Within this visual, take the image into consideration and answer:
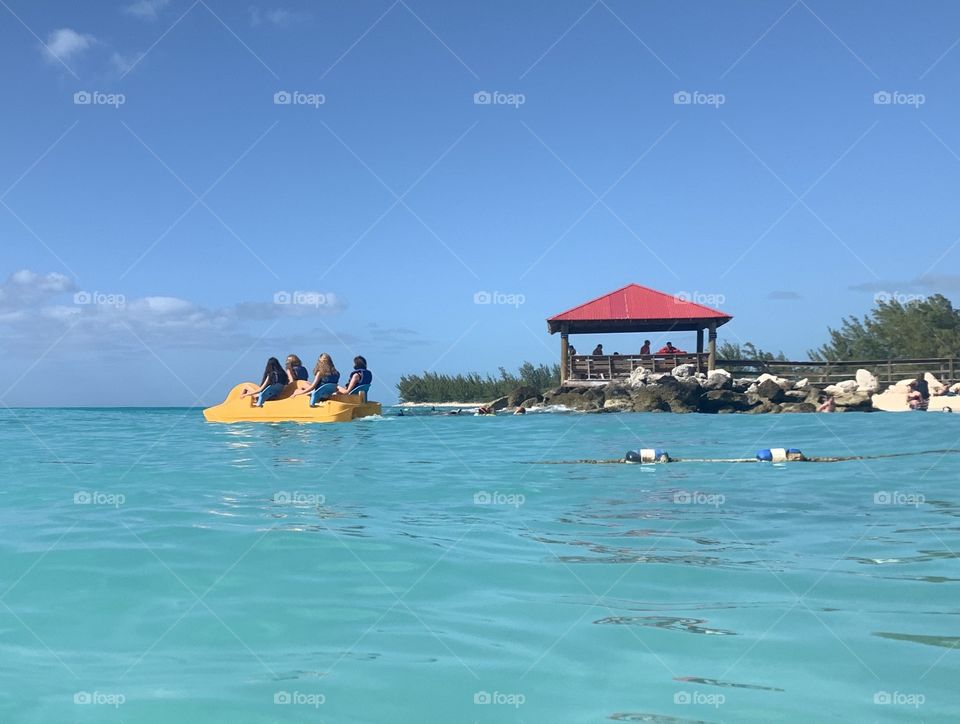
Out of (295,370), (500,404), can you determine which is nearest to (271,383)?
(295,370)

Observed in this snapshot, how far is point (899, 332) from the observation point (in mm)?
38031

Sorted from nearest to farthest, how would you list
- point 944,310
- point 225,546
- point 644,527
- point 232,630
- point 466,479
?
point 232,630 < point 225,546 < point 644,527 < point 466,479 < point 944,310

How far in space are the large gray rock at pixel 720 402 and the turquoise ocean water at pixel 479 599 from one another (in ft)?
58.2

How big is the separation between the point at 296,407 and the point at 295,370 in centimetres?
161

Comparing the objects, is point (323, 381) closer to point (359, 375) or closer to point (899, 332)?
point (359, 375)

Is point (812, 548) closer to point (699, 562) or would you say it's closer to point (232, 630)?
point (699, 562)

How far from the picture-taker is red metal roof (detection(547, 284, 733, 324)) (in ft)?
95.2

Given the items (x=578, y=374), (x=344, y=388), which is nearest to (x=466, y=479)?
(x=344, y=388)

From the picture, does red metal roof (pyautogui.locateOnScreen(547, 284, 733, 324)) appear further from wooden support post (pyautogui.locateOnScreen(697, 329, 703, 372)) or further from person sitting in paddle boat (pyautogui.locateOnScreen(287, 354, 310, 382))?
person sitting in paddle boat (pyautogui.locateOnScreen(287, 354, 310, 382))

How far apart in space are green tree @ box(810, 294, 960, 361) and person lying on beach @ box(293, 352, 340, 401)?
27768 millimetres

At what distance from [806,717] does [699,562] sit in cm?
215

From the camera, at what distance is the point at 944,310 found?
38.6 meters

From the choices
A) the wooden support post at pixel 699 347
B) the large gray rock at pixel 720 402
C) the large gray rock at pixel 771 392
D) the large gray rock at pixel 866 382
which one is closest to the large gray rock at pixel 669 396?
the large gray rock at pixel 720 402

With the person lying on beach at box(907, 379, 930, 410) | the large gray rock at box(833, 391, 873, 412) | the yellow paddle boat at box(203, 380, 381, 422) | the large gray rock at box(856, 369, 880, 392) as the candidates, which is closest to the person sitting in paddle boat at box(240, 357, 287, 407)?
the yellow paddle boat at box(203, 380, 381, 422)
